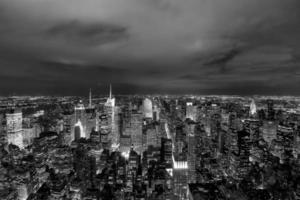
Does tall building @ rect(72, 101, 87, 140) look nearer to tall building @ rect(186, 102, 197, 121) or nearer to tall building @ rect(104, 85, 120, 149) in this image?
tall building @ rect(104, 85, 120, 149)

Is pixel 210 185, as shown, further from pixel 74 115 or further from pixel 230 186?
pixel 74 115

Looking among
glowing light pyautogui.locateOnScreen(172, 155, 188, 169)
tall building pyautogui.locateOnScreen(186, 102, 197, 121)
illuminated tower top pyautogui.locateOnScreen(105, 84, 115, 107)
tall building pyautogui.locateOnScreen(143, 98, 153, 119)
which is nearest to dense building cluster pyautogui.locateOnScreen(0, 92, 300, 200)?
glowing light pyautogui.locateOnScreen(172, 155, 188, 169)

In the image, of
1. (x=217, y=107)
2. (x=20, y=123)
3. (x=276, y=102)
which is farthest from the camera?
(x=217, y=107)

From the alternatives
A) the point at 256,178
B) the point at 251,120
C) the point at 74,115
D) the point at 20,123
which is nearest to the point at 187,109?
the point at 251,120

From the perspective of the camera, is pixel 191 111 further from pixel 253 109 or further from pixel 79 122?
pixel 79 122

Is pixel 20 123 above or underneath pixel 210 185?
above

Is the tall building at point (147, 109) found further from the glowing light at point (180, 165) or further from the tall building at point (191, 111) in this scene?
the glowing light at point (180, 165)
